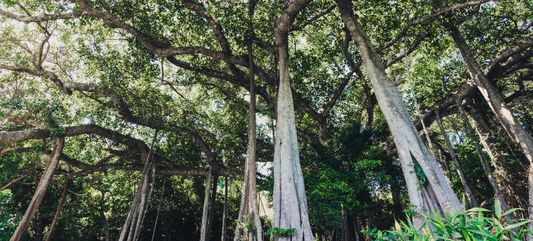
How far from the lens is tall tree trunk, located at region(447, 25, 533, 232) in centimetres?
540

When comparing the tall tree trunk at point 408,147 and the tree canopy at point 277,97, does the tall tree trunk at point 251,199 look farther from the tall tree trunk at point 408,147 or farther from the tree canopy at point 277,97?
the tall tree trunk at point 408,147

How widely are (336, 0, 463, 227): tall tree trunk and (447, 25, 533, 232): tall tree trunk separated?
299 cm

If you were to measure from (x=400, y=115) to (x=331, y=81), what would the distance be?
4.21 metres

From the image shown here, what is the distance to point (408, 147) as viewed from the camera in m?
4.30

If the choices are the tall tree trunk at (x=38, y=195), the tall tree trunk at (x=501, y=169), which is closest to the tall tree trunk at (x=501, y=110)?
the tall tree trunk at (x=501, y=169)

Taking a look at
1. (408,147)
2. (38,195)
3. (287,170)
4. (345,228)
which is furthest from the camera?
(345,228)

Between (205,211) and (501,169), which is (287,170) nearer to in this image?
(205,211)

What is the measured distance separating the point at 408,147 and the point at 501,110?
365 centimetres

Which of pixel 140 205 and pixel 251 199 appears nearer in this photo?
pixel 251 199

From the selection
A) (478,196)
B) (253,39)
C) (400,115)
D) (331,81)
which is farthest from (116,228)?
(478,196)

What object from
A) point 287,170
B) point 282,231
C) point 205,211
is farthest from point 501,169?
point 205,211

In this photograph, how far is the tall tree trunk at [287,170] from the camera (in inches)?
165

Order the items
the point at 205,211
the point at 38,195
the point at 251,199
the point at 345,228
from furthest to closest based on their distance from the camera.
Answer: the point at 205,211 → the point at 345,228 → the point at 38,195 → the point at 251,199

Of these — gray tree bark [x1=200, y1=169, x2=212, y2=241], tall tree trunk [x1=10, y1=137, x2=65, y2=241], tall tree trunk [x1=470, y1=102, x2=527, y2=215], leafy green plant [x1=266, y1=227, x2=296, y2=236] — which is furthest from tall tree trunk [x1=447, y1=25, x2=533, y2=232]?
tall tree trunk [x1=10, y1=137, x2=65, y2=241]
